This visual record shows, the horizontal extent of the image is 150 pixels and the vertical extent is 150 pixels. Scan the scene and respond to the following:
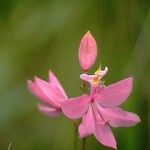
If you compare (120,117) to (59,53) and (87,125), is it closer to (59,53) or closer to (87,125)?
(87,125)

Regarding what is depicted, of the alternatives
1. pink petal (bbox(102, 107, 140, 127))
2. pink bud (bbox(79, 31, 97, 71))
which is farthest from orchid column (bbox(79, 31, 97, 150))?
pink petal (bbox(102, 107, 140, 127))

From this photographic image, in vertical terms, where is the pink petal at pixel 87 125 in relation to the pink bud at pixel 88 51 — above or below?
below

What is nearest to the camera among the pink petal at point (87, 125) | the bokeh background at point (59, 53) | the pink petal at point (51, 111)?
the pink petal at point (87, 125)

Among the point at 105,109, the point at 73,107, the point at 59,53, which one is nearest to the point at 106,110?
the point at 105,109

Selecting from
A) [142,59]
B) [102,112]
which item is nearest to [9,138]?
[142,59]

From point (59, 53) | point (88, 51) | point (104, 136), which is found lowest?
point (104, 136)

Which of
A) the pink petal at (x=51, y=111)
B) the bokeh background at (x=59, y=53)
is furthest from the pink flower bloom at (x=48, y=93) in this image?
the bokeh background at (x=59, y=53)

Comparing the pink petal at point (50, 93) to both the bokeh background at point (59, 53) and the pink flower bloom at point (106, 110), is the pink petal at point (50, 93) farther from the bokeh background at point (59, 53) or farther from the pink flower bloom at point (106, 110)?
the bokeh background at point (59, 53)

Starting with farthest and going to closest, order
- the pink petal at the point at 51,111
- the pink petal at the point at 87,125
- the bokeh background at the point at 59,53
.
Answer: the bokeh background at the point at 59,53 → the pink petal at the point at 51,111 → the pink petal at the point at 87,125
